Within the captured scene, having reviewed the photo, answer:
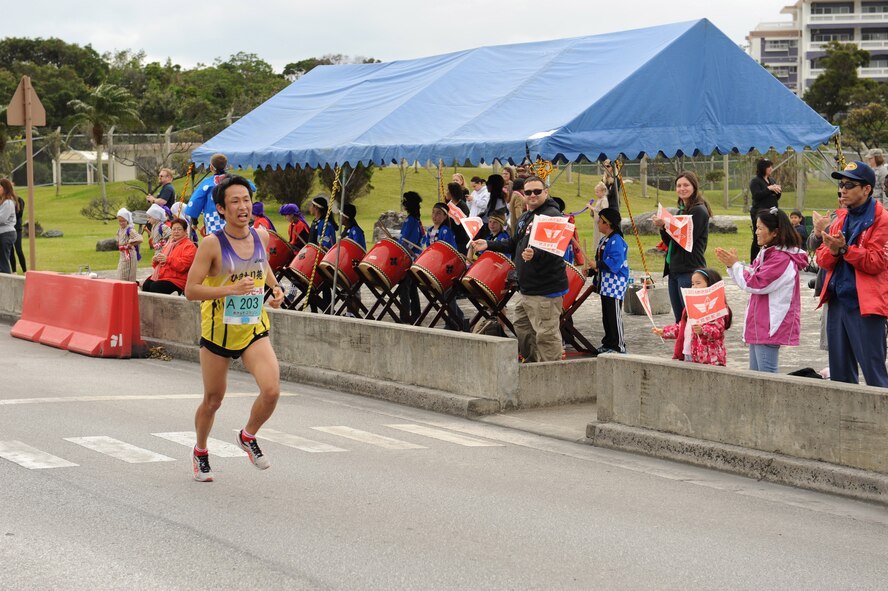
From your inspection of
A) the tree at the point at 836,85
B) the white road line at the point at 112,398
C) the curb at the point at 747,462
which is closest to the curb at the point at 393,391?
the white road line at the point at 112,398

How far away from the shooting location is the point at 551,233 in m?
11.7

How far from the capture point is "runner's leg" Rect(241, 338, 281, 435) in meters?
7.91

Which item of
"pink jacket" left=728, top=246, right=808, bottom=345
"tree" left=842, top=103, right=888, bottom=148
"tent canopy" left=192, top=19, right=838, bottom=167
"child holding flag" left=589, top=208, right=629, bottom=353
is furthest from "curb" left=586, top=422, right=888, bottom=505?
"tree" left=842, top=103, right=888, bottom=148

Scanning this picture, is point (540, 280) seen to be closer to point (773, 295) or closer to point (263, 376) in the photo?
point (773, 295)

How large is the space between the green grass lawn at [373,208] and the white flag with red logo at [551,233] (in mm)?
12397

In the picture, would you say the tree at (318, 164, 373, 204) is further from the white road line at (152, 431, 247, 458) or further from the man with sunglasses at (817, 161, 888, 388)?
the man with sunglasses at (817, 161, 888, 388)

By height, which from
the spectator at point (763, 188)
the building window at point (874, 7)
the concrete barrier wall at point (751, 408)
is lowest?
the concrete barrier wall at point (751, 408)

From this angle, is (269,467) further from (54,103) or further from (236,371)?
(54,103)

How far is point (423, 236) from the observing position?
16906mm

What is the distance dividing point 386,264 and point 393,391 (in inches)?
138

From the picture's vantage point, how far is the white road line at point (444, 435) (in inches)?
389

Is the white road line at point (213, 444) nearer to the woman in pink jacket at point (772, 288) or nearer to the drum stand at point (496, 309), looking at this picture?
the woman in pink jacket at point (772, 288)

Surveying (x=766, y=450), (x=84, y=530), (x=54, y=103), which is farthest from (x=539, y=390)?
(x=54, y=103)

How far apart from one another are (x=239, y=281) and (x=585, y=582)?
3082 mm
